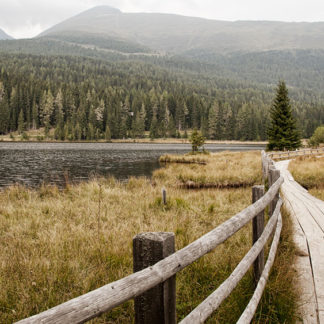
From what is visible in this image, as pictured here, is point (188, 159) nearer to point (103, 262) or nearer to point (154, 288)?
point (103, 262)

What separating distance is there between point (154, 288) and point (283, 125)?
40.9 m

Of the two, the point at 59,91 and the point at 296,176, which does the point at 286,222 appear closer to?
the point at 296,176

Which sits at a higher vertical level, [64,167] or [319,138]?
[319,138]

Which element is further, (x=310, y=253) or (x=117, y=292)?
(x=310, y=253)

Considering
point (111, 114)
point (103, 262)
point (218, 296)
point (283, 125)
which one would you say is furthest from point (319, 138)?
point (111, 114)

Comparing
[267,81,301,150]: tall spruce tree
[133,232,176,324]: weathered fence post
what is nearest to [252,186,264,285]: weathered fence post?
[133,232,176,324]: weathered fence post

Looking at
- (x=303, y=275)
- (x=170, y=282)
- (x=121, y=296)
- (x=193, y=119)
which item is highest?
(x=193, y=119)

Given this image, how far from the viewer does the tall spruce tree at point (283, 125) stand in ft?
125

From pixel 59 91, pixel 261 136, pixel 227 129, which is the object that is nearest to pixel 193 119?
pixel 227 129

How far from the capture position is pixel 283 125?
1524 inches

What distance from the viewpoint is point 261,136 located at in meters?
116

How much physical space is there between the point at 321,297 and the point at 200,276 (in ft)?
5.05

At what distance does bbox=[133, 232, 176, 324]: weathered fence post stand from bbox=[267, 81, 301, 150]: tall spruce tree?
39.5 m

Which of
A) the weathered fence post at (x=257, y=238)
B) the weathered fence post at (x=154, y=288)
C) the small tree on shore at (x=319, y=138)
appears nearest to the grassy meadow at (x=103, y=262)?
the weathered fence post at (x=257, y=238)
